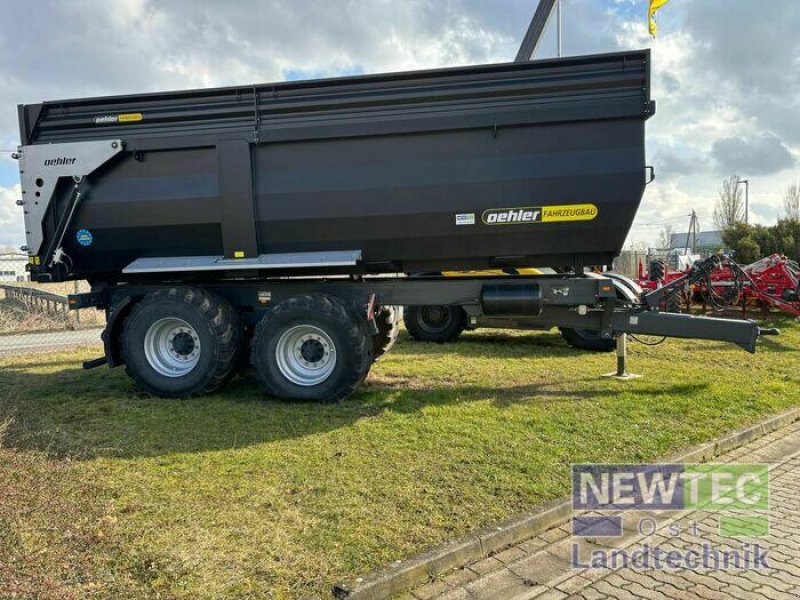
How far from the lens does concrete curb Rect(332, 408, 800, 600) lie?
9.54 ft

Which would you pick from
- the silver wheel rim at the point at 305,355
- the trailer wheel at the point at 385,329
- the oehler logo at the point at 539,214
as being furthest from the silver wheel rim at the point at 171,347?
the oehler logo at the point at 539,214

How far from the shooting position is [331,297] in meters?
6.43

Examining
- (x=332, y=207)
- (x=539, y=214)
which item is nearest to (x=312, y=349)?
(x=332, y=207)

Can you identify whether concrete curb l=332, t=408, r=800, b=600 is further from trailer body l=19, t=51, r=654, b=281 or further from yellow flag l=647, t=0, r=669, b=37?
yellow flag l=647, t=0, r=669, b=37

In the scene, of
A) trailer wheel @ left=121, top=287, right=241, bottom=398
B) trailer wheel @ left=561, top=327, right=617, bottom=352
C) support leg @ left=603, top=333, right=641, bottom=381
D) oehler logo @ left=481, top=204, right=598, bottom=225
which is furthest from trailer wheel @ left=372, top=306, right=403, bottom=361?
trailer wheel @ left=561, top=327, right=617, bottom=352

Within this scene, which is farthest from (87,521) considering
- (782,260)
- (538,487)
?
(782,260)

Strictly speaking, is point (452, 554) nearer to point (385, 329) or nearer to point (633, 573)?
point (633, 573)

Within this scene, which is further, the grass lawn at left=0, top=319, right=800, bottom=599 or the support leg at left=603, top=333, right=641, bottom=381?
the support leg at left=603, top=333, right=641, bottom=381

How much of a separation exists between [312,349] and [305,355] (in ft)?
0.35

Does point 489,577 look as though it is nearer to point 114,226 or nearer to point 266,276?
point 266,276

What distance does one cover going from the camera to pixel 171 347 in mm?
6961

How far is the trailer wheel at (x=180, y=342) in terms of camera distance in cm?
657

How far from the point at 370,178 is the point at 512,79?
1868mm

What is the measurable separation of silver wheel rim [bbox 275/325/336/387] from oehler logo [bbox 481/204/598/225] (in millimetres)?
2330
